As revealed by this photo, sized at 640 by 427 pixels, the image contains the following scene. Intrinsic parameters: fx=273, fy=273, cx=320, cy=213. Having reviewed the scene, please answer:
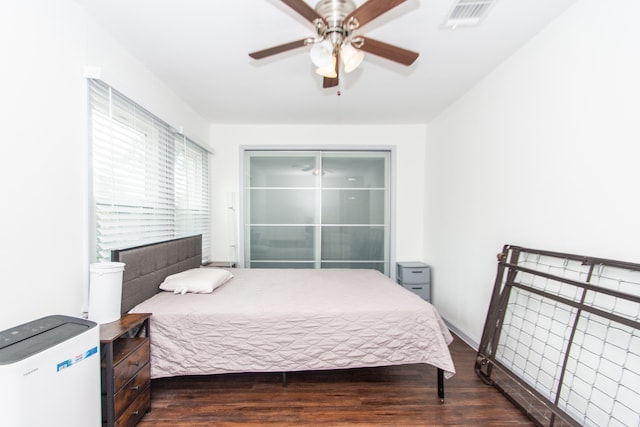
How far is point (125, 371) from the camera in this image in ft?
4.99

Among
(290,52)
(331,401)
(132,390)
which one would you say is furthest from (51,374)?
(290,52)

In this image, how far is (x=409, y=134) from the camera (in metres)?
3.97

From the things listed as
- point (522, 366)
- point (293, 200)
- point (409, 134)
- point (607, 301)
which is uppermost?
point (409, 134)

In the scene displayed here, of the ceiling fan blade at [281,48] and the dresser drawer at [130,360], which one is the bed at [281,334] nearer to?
the dresser drawer at [130,360]

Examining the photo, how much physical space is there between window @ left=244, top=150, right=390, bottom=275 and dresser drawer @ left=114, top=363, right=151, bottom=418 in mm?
2278

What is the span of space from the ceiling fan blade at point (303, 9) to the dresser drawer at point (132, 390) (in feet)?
7.12

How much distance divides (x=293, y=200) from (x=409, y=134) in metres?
1.94

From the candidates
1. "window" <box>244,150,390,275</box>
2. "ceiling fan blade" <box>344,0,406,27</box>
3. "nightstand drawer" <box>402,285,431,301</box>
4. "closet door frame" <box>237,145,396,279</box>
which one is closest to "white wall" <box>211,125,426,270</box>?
"closet door frame" <box>237,145,396,279</box>

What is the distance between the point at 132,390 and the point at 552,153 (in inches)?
120

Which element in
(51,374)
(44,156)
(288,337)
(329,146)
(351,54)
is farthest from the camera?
(329,146)

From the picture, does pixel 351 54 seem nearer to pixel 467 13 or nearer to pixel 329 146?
pixel 467 13

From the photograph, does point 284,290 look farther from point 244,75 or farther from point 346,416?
point 244,75

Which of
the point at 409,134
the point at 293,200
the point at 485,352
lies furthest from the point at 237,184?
the point at 485,352

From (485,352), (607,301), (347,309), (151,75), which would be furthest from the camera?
(151,75)
